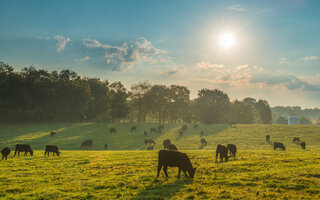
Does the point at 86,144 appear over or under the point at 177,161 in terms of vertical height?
under

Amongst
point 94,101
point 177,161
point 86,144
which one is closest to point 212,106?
point 94,101

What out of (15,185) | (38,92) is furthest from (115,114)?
(15,185)

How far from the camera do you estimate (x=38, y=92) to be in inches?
3088

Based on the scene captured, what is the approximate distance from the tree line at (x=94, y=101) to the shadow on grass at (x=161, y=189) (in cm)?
7690

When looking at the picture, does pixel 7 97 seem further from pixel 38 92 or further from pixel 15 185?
pixel 15 185

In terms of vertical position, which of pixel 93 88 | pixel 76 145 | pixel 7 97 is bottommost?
pixel 76 145

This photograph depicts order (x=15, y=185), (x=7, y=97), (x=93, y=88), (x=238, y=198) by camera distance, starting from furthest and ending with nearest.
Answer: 1. (x=93, y=88)
2. (x=7, y=97)
3. (x=15, y=185)
4. (x=238, y=198)

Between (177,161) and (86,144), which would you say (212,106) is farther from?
(177,161)

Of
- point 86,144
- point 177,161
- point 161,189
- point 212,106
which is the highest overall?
point 212,106

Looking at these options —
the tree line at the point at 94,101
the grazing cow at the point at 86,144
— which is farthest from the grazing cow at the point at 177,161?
the tree line at the point at 94,101

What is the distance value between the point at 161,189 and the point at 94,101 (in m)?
90.2

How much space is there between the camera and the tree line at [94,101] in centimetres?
7394

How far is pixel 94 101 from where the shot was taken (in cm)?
9550

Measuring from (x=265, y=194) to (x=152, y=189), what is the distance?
548 cm
